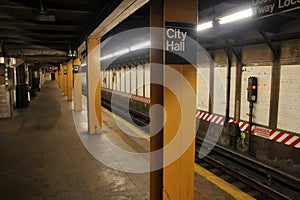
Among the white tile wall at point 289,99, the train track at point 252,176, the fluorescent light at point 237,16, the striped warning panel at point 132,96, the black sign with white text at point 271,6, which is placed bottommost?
the train track at point 252,176

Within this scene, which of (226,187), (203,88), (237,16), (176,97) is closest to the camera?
(176,97)

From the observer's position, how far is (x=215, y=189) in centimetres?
391

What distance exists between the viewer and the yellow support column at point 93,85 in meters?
7.16

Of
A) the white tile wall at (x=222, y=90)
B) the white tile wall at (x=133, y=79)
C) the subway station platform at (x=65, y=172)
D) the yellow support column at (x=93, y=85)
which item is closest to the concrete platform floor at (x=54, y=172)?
the subway station platform at (x=65, y=172)

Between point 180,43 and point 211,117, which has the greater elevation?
point 180,43

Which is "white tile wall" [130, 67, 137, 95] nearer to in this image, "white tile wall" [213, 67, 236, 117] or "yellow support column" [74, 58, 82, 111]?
"yellow support column" [74, 58, 82, 111]

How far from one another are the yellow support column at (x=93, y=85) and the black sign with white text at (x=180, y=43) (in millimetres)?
4960

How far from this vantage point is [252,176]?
5.36 m

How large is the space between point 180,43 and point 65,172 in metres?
3.36

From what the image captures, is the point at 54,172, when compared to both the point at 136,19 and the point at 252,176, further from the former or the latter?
the point at 252,176

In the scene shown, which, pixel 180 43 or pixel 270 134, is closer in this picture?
pixel 180 43

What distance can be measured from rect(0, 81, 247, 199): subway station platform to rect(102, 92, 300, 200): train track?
3.36 feet

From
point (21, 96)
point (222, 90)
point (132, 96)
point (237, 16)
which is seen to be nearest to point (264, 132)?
point (222, 90)

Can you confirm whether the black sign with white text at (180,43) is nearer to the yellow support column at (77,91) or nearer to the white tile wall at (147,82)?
the white tile wall at (147,82)
